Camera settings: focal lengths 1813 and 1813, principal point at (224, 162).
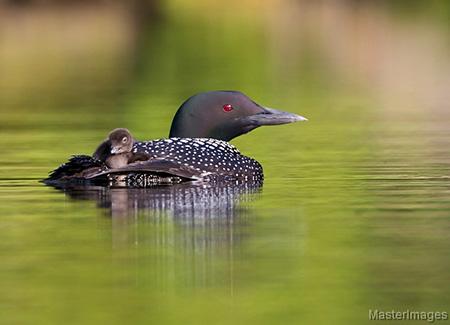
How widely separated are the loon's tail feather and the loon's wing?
0.06 m

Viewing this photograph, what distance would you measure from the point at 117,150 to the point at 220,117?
1.64 m

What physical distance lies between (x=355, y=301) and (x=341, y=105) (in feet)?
40.4

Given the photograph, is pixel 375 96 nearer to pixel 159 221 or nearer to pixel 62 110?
pixel 62 110

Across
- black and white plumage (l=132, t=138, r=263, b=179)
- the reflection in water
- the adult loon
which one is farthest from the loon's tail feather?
black and white plumage (l=132, t=138, r=263, b=179)

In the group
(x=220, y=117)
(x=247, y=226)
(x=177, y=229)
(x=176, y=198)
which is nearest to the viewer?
(x=177, y=229)

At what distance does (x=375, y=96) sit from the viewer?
2175cm

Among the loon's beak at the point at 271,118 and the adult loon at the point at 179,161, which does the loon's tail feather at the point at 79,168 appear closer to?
the adult loon at the point at 179,161

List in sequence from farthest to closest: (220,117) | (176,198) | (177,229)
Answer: (220,117)
(176,198)
(177,229)

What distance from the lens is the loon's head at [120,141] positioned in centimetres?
1149

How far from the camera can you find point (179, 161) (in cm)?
1181

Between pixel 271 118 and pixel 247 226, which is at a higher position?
pixel 271 118

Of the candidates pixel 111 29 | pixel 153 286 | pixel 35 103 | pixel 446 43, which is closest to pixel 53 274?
pixel 153 286

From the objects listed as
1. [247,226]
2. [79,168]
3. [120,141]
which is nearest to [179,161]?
[120,141]

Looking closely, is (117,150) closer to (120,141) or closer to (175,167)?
(120,141)
